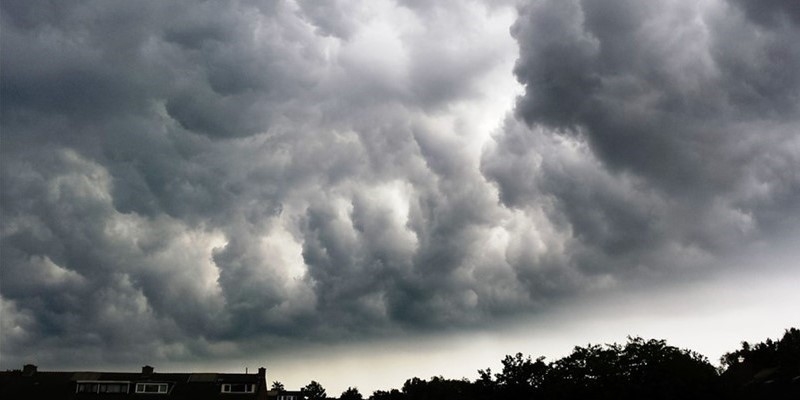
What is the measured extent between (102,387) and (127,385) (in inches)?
162

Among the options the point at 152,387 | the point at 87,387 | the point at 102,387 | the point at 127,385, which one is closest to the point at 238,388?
the point at 152,387

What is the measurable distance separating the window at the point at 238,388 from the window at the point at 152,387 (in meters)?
10.3

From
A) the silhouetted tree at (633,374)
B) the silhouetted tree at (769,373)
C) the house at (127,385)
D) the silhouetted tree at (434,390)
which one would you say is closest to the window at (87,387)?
the house at (127,385)

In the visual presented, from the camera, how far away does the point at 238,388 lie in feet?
380

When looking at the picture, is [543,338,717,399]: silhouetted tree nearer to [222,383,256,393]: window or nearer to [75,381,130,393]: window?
[222,383,256,393]: window

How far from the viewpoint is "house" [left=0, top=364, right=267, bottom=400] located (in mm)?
112000

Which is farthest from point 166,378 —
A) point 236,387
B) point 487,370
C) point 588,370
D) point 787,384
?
point 787,384

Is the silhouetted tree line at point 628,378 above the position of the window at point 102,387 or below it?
below

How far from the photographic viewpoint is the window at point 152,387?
114062 millimetres

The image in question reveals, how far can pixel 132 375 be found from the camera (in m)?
117

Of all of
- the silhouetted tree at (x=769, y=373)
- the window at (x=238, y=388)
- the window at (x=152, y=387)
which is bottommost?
the silhouetted tree at (x=769, y=373)

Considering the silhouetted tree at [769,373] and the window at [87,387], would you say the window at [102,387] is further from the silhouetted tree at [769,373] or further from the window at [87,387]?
the silhouetted tree at [769,373]

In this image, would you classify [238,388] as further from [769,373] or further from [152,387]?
[769,373]

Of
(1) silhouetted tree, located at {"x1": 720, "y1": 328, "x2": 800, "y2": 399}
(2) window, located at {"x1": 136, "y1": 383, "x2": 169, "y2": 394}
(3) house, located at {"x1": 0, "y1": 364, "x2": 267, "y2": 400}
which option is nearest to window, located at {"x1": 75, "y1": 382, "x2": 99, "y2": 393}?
(3) house, located at {"x1": 0, "y1": 364, "x2": 267, "y2": 400}
